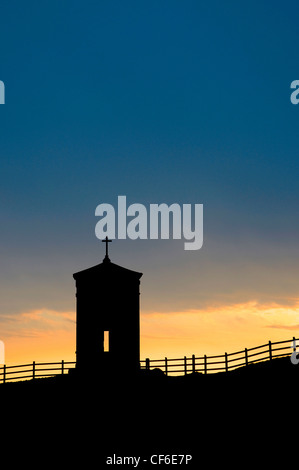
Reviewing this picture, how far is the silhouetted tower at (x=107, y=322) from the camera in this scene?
34.8m

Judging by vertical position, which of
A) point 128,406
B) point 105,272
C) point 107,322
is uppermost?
point 105,272

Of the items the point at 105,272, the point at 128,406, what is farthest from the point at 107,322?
the point at 128,406

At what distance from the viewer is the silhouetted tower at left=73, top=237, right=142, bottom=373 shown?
3475 cm

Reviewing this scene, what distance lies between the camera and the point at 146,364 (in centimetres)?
3741

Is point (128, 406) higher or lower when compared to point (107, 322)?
lower

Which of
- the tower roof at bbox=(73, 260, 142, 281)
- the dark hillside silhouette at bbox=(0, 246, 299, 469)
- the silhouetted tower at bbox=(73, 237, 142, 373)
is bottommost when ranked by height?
the dark hillside silhouette at bbox=(0, 246, 299, 469)

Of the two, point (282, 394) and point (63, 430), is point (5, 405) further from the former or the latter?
point (282, 394)

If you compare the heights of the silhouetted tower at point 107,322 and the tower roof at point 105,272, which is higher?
the tower roof at point 105,272

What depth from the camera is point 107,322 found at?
34844 millimetres

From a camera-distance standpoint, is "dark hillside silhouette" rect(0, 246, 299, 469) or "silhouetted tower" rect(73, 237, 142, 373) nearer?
"dark hillside silhouette" rect(0, 246, 299, 469)

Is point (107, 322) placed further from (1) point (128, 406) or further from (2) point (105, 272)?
(1) point (128, 406)

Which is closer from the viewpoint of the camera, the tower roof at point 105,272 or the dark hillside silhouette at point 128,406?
the dark hillside silhouette at point 128,406

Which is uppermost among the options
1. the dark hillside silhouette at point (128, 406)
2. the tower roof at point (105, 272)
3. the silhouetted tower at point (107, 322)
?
the tower roof at point (105, 272)
